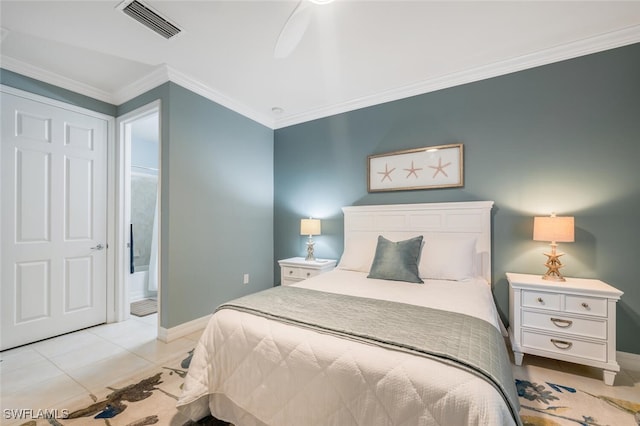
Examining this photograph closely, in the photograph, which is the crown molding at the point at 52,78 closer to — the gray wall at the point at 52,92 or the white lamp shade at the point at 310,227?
the gray wall at the point at 52,92

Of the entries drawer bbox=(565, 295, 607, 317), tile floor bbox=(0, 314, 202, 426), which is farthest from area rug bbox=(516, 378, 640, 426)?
tile floor bbox=(0, 314, 202, 426)

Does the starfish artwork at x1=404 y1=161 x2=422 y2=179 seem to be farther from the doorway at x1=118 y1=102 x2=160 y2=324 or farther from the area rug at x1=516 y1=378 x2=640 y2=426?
the doorway at x1=118 y1=102 x2=160 y2=324

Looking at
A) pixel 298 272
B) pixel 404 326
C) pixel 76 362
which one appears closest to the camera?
pixel 404 326

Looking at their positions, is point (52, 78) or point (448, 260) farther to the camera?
point (52, 78)

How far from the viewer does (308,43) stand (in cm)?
227

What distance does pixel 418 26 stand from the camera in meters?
2.09

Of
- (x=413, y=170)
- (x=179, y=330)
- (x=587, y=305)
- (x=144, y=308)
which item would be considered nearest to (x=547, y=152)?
(x=413, y=170)

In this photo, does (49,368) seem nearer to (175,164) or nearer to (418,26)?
(175,164)

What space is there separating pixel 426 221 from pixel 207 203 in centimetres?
247

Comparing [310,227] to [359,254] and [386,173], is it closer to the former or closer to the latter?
[359,254]

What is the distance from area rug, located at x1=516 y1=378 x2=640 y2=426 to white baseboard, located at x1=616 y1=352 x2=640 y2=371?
574 mm

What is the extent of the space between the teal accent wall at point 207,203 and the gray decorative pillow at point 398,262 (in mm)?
1834

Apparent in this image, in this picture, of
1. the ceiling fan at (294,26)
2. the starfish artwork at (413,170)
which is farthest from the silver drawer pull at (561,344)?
the ceiling fan at (294,26)

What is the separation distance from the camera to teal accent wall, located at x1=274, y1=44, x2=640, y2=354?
217cm
